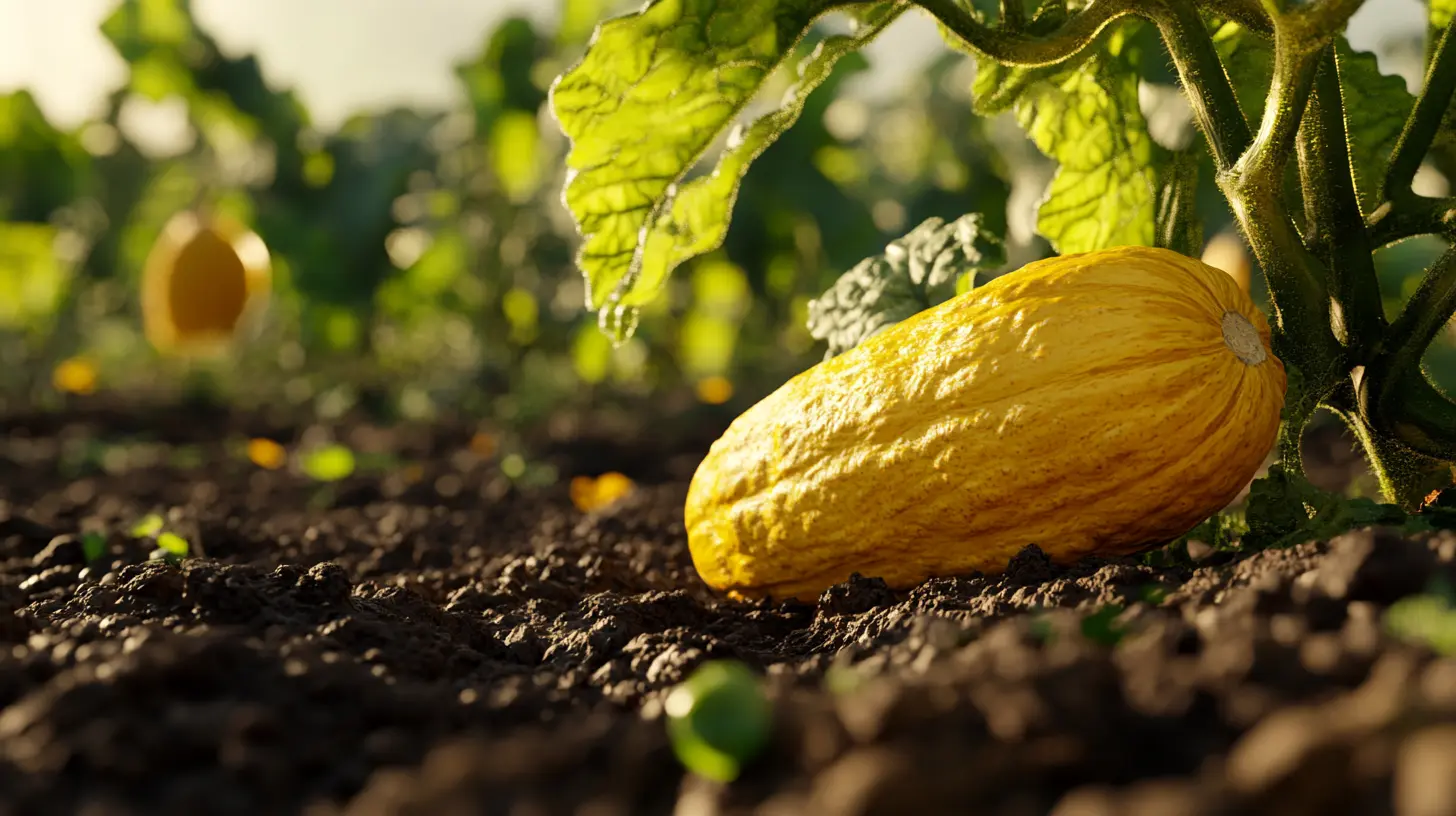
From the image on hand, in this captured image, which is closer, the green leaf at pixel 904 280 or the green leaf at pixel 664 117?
the green leaf at pixel 664 117

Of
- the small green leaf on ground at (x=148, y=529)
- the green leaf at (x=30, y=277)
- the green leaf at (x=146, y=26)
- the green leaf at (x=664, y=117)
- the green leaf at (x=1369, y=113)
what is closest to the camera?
the green leaf at (x=664, y=117)

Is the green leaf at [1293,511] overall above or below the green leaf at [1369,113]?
below

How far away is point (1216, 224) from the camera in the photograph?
5395 millimetres

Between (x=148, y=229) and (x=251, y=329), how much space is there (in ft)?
4.71

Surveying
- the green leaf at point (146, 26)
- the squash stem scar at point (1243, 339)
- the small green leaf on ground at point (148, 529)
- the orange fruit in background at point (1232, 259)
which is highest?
the green leaf at point (146, 26)

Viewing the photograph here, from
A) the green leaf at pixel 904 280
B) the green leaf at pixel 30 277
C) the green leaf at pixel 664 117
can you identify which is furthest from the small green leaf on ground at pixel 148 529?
the green leaf at pixel 30 277

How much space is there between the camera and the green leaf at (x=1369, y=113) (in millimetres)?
2285

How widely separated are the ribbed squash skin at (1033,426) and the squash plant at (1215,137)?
141 millimetres

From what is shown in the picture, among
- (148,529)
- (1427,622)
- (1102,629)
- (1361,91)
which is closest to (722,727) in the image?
(1102,629)

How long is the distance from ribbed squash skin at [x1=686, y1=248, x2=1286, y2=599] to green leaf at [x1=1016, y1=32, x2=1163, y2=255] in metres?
0.42

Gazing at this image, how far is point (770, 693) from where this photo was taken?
125 cm

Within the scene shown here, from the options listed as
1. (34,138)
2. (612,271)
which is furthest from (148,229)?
(612,271)

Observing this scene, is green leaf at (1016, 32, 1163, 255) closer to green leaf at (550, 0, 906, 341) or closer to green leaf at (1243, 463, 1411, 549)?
green leaf at (550, 0, 906, 341)

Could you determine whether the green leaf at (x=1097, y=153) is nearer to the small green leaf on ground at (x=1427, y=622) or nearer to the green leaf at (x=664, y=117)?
the green leaf at (x=664, y=117)
